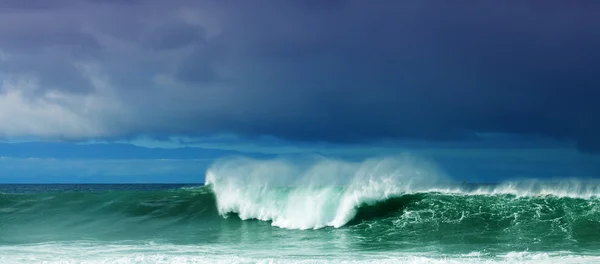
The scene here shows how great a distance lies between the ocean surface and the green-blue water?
0.03 metres

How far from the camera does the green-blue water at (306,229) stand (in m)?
14.1

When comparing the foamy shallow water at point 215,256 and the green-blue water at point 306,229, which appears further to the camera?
the green-blue water at point 306,229

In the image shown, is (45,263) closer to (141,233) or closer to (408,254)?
(141,233)

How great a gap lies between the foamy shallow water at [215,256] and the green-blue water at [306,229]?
0.02 m

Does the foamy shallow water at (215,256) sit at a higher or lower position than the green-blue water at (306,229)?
lower

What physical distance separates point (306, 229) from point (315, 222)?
0.50 metres

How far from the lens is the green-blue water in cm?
1410

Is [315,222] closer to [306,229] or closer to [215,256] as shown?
[306,229]

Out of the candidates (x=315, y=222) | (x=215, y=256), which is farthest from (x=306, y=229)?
(x=215, y=256)

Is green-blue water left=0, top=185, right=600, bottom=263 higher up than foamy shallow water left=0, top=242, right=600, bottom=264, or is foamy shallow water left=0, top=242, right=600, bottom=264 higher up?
green-blue water left=0, top=185, right=600, bottom=263

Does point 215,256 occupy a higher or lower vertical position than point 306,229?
lower

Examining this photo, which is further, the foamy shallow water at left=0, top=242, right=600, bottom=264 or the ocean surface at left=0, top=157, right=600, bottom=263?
the ocean surface at left=0, top=157, right=600, bottom=263

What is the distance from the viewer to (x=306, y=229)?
18.0 meters

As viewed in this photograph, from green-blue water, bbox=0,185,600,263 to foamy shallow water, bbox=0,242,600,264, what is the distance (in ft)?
0.08
